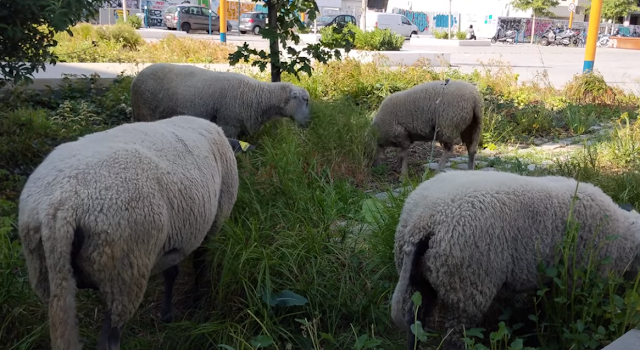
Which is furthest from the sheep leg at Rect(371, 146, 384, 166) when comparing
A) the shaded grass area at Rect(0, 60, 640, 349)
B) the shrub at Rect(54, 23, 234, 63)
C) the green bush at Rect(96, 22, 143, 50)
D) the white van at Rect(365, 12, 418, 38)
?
the white van at Rect(365, 12, 418, 38)

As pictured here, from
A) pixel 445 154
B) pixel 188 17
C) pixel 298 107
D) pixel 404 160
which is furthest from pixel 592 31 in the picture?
pixel 188 17

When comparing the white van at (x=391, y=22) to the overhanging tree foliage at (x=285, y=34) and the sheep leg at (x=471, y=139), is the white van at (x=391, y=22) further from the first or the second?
the sheep leg at (x=471, y=139)

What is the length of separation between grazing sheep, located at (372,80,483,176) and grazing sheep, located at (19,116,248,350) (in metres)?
3.87

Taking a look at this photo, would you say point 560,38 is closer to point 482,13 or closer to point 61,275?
point 482,13

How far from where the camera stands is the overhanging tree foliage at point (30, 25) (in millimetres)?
4664

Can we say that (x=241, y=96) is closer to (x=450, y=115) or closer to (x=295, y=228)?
(x=450, y=115)

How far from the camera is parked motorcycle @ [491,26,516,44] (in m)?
47.4

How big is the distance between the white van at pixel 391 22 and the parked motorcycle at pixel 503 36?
8.08 meters

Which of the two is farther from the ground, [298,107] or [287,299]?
[298,107]

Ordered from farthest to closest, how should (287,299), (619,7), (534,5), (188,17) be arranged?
1. (619,7)
2. (534,5)
3. (188,17)
4. (287,299)

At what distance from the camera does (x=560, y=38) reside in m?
43.7

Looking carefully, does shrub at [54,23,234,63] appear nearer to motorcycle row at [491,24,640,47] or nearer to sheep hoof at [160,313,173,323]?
sheep hoof at [160,313,173,323]

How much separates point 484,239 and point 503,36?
1977 inches

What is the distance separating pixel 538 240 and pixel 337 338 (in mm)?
1250
